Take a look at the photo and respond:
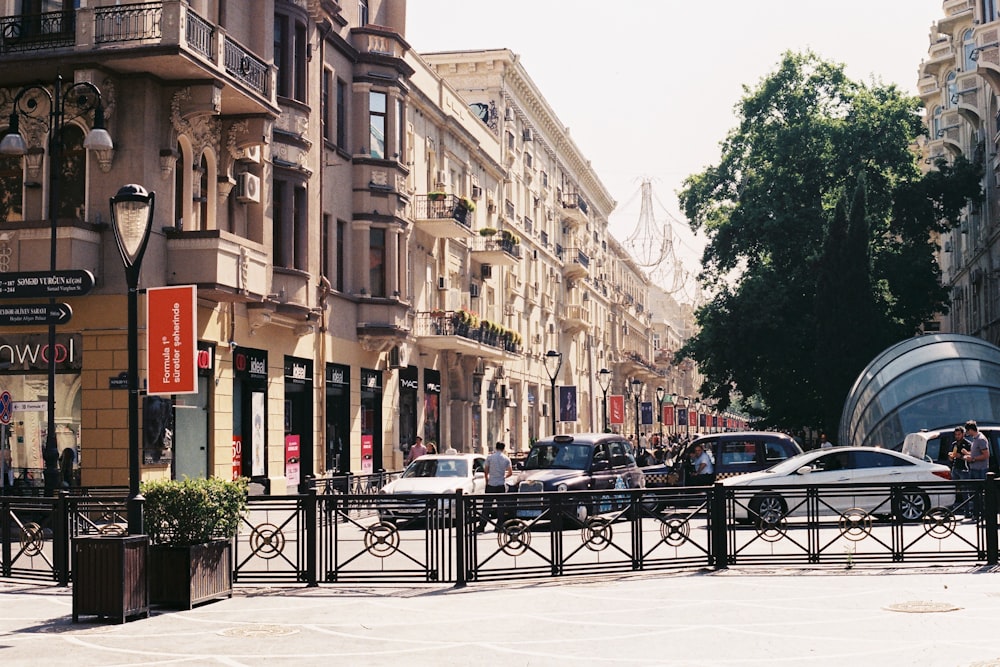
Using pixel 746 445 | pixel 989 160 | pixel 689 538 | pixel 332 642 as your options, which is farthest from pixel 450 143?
pixel 332 642

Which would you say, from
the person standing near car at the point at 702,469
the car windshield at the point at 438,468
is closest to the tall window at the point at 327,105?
the car windshield at the point at 438,468

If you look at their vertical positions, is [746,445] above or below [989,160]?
below

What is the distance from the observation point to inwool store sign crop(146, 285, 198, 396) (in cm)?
2091

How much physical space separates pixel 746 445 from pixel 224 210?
12580 millimetres

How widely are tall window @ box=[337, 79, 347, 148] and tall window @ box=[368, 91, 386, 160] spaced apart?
95 cm

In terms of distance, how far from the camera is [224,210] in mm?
26875

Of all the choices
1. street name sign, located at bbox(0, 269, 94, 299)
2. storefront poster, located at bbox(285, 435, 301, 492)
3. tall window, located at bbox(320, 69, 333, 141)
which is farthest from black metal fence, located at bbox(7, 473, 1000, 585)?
tall window, located at bbox(320, 69, 333, 141)

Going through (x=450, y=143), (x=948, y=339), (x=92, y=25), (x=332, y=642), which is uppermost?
(x=450, y=143)

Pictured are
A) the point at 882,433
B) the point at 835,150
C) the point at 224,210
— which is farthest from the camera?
the point at 835,150

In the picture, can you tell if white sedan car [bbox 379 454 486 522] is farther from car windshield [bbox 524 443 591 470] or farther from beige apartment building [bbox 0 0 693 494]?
beige apartment building [bbox 0 0 693 494]

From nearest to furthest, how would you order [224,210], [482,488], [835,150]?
[482,488] < [224,210] < [835,150]

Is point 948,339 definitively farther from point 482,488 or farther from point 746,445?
point 482,488

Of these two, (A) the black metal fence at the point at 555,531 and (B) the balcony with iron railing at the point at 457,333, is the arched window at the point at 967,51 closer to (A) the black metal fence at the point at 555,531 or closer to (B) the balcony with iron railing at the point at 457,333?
(B) the balcony with iron railing at the point at 457,333

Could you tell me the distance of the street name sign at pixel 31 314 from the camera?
865 inches
